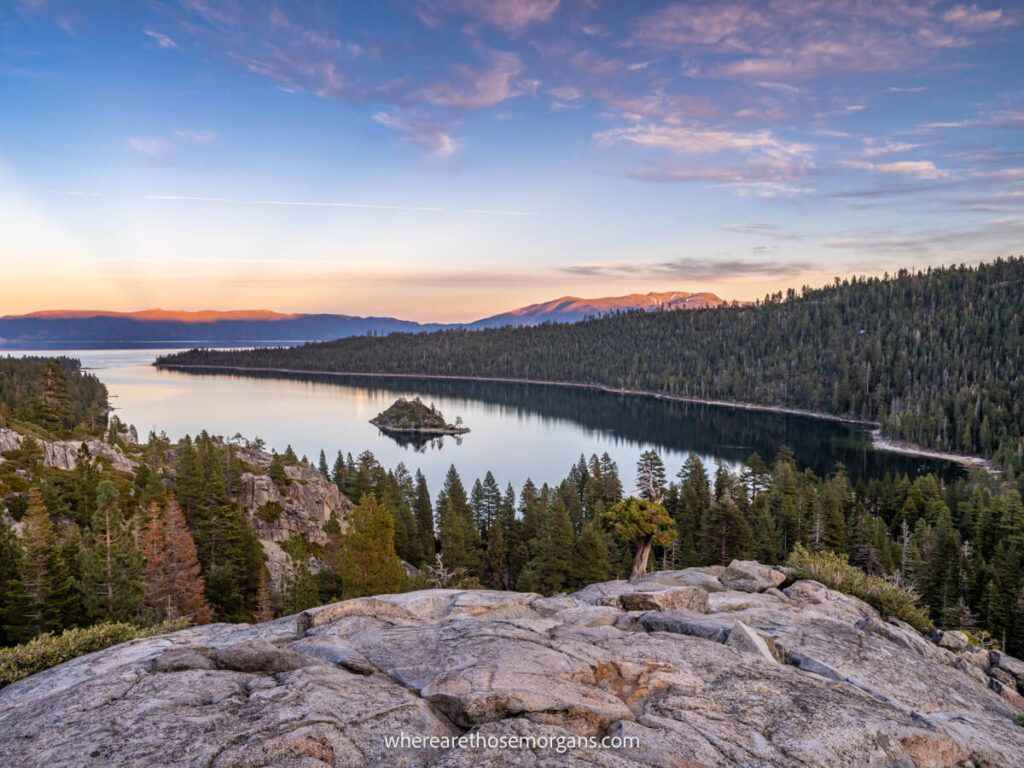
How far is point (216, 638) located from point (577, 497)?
7746cm

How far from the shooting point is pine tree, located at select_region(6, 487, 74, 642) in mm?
34594

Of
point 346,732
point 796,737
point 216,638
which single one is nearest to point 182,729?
point 346,732

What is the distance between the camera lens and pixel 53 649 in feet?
54.1

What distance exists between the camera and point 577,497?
9075 cm

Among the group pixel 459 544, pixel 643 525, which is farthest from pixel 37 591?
pixel 459 544

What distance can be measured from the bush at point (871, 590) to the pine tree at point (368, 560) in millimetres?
26766

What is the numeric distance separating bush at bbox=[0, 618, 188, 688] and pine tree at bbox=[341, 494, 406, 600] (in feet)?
70.9

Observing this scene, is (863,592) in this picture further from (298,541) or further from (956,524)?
(956,524)

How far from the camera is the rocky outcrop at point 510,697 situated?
9328mm

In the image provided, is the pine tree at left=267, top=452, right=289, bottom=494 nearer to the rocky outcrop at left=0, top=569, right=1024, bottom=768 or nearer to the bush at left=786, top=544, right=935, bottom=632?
the rocky outcrop at left=0, top=569, right=1024, bottom=768

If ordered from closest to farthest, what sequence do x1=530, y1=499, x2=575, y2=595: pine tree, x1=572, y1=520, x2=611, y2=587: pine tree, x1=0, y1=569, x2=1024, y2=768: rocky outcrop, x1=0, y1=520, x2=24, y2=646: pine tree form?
x1=0, y1=569, x2=1024, y2=768: rocky outcrop < x1=0, y1=520, x2=24, y2=646: pine tree < x1=572, y1=520, x2=611, y2=587: pine tree < x1=530, y1=499, x2=575, y2=595: pine tree

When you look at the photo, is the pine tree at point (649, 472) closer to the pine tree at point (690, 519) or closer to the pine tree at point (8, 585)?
the pine tree at point (690, 519)

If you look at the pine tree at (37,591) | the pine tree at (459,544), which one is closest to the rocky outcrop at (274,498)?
the pine tree at (459,544)

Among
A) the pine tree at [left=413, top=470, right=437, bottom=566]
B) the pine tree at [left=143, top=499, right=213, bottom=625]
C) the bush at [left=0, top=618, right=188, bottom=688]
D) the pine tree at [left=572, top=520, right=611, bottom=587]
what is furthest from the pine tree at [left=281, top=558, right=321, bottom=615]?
the pine tree at [left=413, top=470, right=437, bottom=566]
